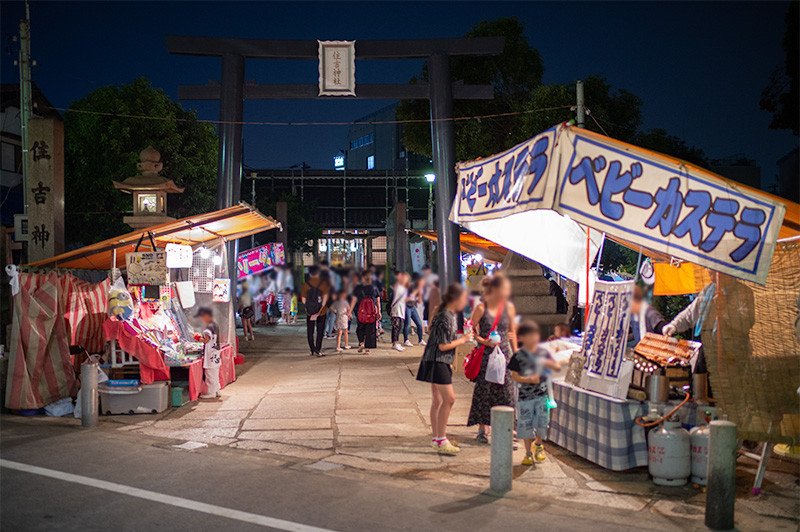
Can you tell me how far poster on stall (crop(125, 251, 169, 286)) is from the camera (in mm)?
9141

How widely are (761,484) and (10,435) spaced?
8.25 m

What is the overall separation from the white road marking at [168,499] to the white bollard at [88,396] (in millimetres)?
1551

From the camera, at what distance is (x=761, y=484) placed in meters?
5.70

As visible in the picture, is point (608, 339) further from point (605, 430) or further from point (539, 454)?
point (539, 454)

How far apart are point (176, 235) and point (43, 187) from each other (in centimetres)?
272

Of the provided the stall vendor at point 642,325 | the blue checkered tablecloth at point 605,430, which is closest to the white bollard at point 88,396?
the blue checkered tablecloth at point 605,430

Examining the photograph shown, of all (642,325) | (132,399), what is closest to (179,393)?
(132,399)

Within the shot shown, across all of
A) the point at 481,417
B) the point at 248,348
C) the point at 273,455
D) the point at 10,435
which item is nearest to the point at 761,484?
the point at 481,417

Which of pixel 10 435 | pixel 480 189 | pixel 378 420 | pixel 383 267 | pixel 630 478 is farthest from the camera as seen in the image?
pixel 378 420

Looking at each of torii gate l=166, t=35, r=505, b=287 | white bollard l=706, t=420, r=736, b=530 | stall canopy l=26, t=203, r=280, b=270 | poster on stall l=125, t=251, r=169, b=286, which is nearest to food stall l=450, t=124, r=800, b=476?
white bollard l=706, t=420, r=736, b=530

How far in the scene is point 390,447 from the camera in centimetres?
725

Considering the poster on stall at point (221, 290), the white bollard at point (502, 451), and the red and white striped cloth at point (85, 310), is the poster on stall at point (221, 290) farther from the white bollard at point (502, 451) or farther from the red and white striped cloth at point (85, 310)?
the white bollard at point (502, 451)

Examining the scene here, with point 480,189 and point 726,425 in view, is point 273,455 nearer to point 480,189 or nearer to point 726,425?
point 480,189

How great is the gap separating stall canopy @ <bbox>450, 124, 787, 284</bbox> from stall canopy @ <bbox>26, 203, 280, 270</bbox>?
3416 millimetres
